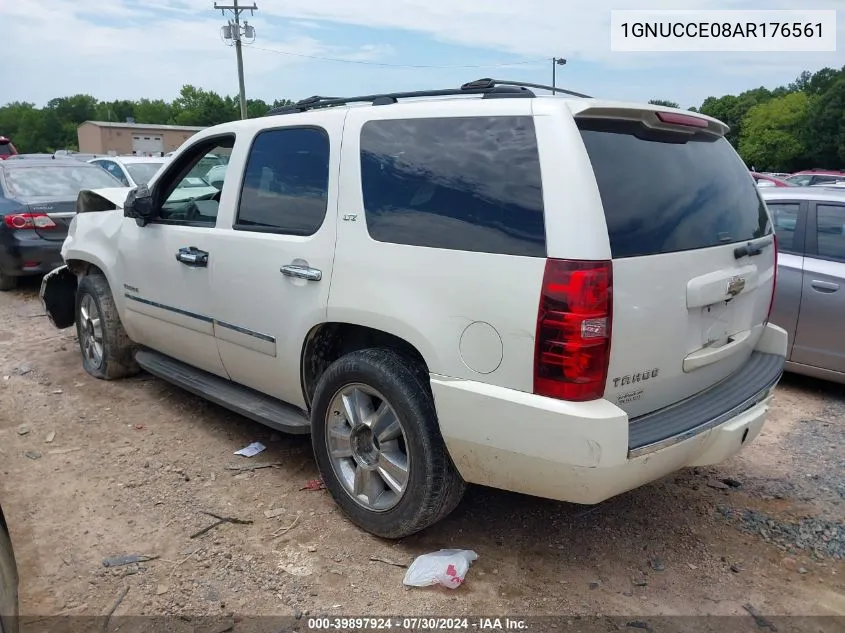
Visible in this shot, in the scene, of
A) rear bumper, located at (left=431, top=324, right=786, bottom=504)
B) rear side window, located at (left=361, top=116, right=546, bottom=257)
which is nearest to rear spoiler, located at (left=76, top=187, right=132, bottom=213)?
rear side window, located at (left=361, top=116, right=546, bottom=257)

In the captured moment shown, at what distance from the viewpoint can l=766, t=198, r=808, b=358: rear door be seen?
524cm

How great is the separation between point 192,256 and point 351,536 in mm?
1871

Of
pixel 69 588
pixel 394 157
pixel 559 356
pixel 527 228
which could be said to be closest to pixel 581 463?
pixel 559 356

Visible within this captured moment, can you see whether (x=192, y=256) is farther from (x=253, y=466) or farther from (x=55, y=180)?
(x=55, y=180)

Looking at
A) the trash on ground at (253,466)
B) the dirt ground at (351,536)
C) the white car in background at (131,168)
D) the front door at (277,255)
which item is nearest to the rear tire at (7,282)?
the white car in background at (131,168)

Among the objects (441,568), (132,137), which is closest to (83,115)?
(132,137)

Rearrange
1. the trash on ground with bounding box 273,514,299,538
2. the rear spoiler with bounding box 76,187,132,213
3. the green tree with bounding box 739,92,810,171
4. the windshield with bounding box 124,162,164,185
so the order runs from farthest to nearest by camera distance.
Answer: the green tree with bounding box 739,92,810,171, the windshield with bounding box 124,162,164,185, the rear spoiler with bounding box 76,187,132,213, the trash on ground with bounding box 273,514,299,538

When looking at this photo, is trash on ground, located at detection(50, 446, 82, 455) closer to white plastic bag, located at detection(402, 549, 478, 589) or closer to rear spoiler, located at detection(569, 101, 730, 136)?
white plastic bag, located at detection(402, 549, 478, 589)

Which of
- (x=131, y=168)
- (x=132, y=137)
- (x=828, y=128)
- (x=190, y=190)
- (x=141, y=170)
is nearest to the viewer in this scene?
(x=190, y=190)

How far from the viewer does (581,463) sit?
2496 millimetres

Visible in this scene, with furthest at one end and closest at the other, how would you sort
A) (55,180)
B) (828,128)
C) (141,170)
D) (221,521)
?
(828,128) < (141,170) < (55,180) < (221,521)

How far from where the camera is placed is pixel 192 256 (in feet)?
13.2

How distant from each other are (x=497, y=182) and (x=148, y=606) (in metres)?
2.21

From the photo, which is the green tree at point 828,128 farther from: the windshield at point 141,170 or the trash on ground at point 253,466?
the trash on ground at point 253,466
